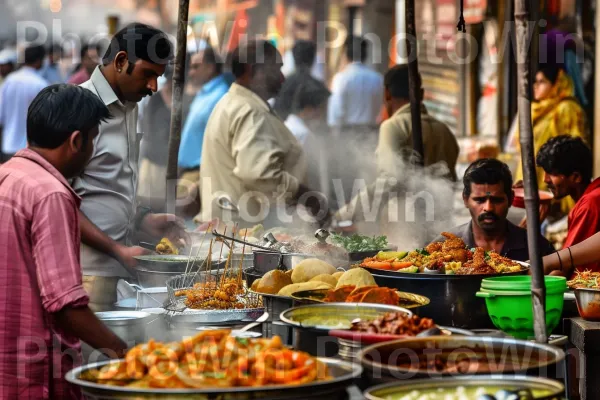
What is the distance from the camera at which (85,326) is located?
121 inches

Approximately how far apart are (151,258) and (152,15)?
19.1 metres

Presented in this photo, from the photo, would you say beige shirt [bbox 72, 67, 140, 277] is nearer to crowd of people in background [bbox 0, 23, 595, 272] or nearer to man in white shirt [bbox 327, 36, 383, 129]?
crowd of people in background [bbox 0, 23, 595, 272]

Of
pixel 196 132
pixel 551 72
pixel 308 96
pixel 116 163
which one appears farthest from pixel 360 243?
pixel 308 96

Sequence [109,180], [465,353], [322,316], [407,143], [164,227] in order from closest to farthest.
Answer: [465,353] < [322,316] < [109,180] < [164,227] < [407,143]

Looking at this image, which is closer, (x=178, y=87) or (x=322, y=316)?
(x=322, y=316)

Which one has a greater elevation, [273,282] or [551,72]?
[551,72]

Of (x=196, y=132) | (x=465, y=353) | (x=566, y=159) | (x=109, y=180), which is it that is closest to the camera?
(x=465, y=353)

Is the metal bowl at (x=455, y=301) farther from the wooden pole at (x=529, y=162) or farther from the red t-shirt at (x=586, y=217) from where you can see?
the red t-shirt at (x=586, y=217)

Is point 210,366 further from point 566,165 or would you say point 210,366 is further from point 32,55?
point 32,55

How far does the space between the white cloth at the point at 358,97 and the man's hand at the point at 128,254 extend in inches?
307

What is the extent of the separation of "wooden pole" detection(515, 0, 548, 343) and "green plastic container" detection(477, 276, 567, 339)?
23 centimetres

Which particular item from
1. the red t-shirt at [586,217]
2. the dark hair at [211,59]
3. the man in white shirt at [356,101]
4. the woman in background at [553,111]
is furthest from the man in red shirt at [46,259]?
the man in white shirt at [356,101]

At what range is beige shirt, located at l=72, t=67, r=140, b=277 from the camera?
4918 mm

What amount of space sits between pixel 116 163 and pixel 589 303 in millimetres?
2398
